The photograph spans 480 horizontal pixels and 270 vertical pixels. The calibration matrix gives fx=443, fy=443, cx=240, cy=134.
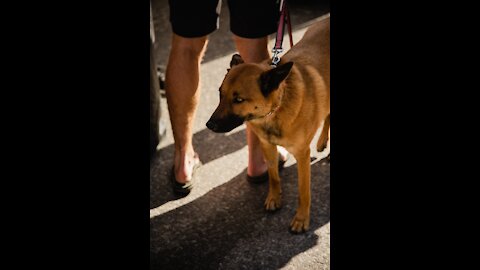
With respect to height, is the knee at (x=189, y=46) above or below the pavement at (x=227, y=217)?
above

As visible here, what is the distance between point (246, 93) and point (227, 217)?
34.9 inches

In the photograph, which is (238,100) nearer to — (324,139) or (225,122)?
(225,122)

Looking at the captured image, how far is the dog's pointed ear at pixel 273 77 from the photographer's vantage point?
188 centimetres

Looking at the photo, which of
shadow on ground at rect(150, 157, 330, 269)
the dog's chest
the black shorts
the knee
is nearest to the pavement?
shadow on ground at rect(150, 157, 330, 269)

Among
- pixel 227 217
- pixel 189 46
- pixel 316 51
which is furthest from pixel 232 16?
pixel 227 217

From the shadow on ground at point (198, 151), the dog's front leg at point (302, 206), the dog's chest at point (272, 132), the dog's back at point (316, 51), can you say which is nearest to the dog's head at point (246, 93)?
the dog's chest at point (272, 132)

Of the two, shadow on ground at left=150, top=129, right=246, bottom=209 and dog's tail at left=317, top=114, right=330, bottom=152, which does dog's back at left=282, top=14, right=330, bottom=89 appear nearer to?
dog's tail at left=317, top=114, right=330, bottom=152

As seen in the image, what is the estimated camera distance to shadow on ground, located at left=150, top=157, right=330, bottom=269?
224 centimetres

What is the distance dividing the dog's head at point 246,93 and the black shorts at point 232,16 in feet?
1.34

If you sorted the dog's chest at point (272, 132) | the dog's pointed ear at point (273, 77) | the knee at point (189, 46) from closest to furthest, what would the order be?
the dog's pointed ear at point (273, 77)
the dog's chest at point (272, 132)
the knee at point (189, 46)

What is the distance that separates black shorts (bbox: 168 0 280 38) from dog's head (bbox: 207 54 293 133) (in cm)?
41

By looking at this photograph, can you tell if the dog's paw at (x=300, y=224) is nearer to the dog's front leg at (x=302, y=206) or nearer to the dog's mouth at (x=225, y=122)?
the dog's front leg at (x=302, y=206)
